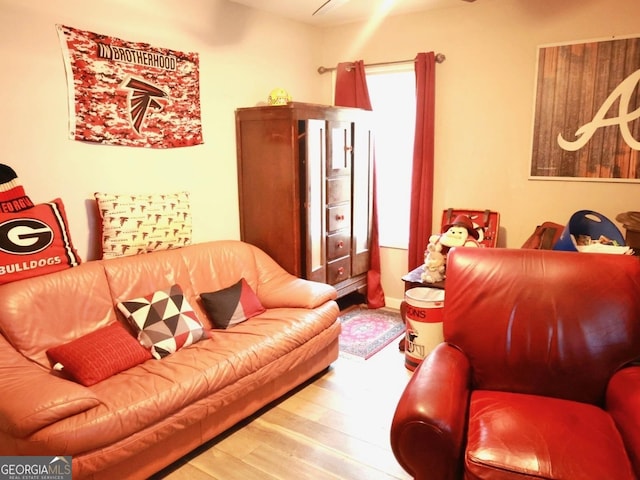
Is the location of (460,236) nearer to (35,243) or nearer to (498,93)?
(498,93)

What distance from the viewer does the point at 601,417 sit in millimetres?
1713

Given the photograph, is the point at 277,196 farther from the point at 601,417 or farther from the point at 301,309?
the point at 601,417

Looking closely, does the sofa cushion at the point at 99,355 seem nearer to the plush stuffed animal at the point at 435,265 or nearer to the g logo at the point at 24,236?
the g logo at the point at 24,236

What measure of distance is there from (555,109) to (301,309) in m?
2.25

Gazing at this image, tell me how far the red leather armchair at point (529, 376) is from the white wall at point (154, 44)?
1.93m

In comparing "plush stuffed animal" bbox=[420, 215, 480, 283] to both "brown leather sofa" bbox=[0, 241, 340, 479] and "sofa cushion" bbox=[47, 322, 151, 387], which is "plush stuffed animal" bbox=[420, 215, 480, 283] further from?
"sofa cushion" bbox=[47, 322, 151, 387]

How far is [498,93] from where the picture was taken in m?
3.51

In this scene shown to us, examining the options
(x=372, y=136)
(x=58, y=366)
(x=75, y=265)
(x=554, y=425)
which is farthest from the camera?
(x=372, y=136)

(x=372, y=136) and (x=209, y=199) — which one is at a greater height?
(x=372, y=136)

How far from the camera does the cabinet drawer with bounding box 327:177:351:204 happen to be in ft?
11.7

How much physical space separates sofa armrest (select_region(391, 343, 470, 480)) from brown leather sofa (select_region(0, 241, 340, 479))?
99cm

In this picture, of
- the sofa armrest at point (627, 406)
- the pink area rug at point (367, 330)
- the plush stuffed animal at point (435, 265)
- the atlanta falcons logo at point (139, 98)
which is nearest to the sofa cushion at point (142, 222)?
the atlanta falcons logo at point (139, 98)

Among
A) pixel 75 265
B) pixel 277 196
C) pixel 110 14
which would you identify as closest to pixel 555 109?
pixel 277 196

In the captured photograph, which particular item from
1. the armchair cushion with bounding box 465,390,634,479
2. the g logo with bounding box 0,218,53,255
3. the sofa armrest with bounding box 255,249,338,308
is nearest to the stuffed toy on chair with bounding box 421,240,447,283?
the sofa armrest with bounding box 255,249,338,308
